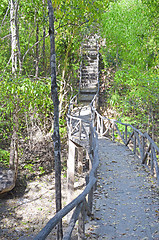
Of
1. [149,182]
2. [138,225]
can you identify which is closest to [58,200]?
[138,225]

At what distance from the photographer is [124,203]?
509 centimetres

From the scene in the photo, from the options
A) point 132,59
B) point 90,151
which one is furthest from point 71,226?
point 132,59

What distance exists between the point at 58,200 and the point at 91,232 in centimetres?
111

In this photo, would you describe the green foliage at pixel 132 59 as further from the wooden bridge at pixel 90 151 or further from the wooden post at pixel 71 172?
the wooden post at pixel 71 172

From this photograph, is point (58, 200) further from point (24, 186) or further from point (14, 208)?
point (24, 186)

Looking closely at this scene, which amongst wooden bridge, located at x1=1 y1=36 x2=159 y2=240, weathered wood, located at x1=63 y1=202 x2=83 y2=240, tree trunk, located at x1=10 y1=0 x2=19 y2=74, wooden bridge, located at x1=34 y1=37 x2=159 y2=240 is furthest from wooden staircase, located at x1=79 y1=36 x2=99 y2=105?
weathered wood, located at x1=63 y1=202 x2=83 y2=240

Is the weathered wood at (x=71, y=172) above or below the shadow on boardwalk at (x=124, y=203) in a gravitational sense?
below

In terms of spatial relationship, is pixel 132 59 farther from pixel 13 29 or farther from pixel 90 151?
pixel 90 151

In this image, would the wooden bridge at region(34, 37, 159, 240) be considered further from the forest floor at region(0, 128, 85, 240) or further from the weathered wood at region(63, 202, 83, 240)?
the forest floor at region(0, 128, 85, 240)

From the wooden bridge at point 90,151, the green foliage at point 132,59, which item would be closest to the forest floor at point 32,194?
the wooden bridge at point 90,151

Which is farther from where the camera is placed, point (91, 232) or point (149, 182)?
point (149, 182)

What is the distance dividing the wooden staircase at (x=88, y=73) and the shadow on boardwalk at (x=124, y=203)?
1069cm

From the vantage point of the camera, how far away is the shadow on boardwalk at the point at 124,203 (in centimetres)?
398

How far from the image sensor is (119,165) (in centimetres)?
759
